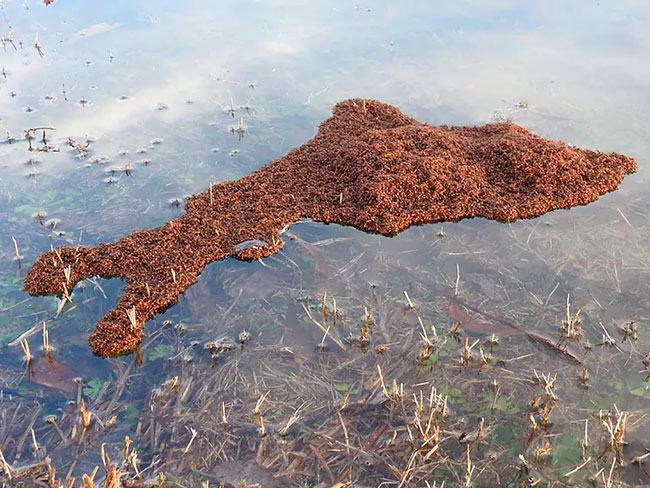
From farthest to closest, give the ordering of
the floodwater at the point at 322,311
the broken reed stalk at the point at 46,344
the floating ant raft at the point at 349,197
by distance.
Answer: the floating ant raft at the point at 349,197
the broken reed stalk at the point at 46,344
the floodwater at the point at 322,311

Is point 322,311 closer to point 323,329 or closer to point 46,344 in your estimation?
point 323,329

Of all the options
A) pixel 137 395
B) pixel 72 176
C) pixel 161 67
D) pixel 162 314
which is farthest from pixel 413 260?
pixel 161 67

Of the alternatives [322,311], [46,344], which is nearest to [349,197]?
[322,311]

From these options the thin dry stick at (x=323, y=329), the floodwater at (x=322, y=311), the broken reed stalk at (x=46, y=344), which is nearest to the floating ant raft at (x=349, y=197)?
the floodwater at (x=322, y=311)

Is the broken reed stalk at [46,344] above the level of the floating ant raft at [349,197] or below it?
below

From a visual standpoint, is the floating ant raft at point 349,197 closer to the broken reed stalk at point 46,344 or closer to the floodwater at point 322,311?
the floodwater at point 322,311

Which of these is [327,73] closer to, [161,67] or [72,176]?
[161,67]
